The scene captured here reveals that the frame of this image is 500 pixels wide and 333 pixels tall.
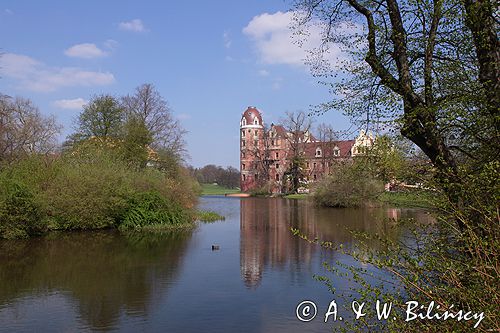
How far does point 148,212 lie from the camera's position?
23172 mm

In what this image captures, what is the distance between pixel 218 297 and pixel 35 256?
792 centimetres

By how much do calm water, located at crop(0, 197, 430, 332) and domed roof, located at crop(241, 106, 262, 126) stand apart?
60016 mm

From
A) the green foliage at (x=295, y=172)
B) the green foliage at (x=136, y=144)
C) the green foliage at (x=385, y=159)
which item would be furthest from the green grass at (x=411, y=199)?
the green foliage at (x=295, y=172)

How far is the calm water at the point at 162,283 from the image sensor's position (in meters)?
8.32

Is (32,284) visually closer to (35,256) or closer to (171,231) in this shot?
(35,256)

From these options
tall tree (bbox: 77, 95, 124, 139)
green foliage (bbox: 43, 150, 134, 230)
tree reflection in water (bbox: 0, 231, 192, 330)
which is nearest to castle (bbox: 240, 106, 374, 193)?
tall tree (bbox: 77, 95, 124, 139)

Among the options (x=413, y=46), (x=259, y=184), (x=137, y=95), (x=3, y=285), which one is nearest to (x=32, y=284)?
(x=3, y=285)

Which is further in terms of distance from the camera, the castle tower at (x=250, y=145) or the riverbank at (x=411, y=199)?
the castle tower at (x=250, y=145)

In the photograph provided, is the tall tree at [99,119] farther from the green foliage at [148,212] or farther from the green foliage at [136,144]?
the green foliage at [148,212]

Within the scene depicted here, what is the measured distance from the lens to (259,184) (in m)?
71.6

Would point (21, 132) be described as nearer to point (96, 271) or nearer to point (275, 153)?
point (96, 271)

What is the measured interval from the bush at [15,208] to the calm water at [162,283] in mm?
827

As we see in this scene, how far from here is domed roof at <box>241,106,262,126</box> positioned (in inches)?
3093

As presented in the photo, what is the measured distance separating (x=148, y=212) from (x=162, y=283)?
40.0 ft
